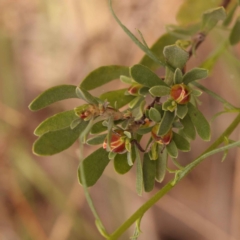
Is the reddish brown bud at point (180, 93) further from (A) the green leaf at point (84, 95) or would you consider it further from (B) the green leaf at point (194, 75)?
(A) the green leaf at point (84, 95)

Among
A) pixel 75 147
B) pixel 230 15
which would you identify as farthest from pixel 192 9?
pixel 75 147

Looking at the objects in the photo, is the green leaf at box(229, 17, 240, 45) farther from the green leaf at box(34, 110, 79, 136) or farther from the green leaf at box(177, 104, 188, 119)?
the green leaf at box(34, 110, 79, 136)

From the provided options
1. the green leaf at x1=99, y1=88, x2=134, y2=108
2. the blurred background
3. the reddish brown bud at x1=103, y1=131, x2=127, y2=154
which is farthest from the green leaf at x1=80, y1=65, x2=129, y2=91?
the blurred background

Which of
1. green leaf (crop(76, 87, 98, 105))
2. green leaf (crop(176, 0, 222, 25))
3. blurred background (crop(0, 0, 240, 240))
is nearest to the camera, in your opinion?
green leaf (crop(76, 87, 98, 105))

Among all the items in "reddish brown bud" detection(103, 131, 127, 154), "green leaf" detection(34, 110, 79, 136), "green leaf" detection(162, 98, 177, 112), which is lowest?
"green leaf" detection(162, 98, 177, 112)

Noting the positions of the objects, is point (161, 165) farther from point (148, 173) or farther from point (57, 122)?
point (57, 122)
